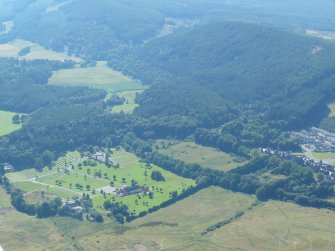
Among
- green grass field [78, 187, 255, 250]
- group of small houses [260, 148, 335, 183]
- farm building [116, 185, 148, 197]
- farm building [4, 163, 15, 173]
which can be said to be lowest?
farm building [4, 163, 15, 173]

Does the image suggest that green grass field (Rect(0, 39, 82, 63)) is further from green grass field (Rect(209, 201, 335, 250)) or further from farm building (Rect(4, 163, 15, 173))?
green grass field (Rect(209, 201, 335, 250))

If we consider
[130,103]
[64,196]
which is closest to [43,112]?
[130,103]

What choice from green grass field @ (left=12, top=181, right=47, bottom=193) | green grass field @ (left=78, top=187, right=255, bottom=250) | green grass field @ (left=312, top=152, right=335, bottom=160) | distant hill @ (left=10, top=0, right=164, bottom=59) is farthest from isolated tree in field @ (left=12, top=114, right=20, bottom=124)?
distant hill @ (left=10, top=0, right=164, bottom=59)

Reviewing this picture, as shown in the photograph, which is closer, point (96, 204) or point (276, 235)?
point (276, 235)

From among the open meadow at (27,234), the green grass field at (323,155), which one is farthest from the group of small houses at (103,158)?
the green grass field at (323,155)

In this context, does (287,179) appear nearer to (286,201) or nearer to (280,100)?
(286,201)

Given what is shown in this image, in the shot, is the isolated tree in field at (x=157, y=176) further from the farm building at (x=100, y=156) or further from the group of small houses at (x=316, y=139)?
the group of small houses at (x=316, y=139)
